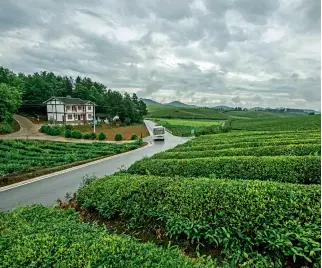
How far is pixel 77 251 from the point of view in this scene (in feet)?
10.5

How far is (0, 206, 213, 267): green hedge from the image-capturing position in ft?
9.87

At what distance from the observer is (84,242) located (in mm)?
3400

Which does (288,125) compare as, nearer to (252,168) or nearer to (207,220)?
(252,168)

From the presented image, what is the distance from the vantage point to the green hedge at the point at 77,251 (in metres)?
3.01

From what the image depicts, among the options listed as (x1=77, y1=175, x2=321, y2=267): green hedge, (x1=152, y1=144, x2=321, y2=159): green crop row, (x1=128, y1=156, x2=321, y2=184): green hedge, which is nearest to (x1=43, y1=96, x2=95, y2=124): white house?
(x1=152, y1=144, x2=321, y2=159): green crop row

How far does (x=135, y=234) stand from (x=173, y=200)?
111cm

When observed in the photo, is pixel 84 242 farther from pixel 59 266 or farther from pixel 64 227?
pixel 64 227

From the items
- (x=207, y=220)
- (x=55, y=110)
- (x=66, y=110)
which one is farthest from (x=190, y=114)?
(x=207, y=220)

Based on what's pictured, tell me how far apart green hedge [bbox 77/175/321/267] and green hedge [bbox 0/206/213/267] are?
1.07 m

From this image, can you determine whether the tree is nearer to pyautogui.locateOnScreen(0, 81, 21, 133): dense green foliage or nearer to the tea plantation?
pyautogui.locateOnScreen(0, 81, 21, 133): dense green foliage

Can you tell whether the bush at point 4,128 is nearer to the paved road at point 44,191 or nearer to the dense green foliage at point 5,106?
the dense green foliage at point 5,106

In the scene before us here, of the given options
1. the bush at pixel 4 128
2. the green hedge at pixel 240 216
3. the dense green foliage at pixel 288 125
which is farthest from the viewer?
the bush at pixel 4 128

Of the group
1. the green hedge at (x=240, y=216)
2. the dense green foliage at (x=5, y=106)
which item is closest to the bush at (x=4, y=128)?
the dense green foliage at (x=5, y=106)

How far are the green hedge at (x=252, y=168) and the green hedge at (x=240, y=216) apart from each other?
1959 mm
